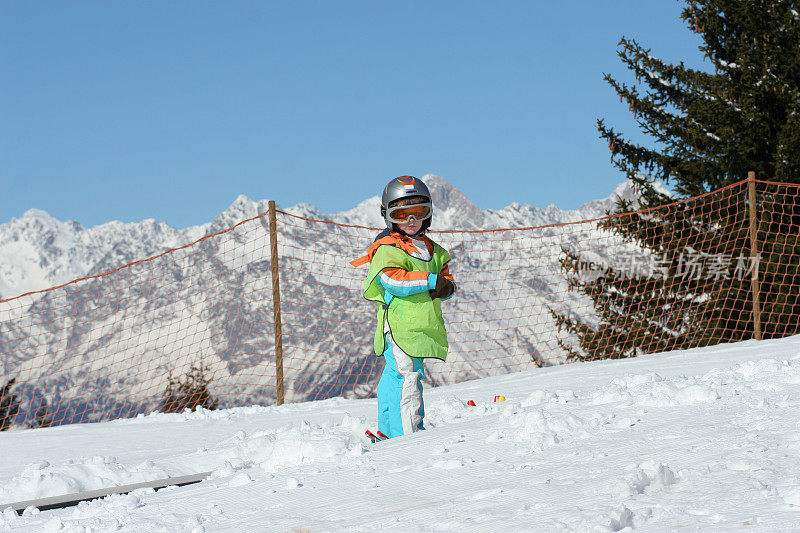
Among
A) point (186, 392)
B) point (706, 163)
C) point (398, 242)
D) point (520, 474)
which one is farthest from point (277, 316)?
point (706, 163)

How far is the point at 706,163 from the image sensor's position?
1142cm

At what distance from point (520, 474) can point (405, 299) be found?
1446 millimetres

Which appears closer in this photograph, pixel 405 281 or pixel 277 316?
pixel 405 281

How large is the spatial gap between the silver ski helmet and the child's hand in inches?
13.4

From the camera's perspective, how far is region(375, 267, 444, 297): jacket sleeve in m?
3.57

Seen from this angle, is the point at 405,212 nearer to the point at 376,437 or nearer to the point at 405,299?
the point at 405,299

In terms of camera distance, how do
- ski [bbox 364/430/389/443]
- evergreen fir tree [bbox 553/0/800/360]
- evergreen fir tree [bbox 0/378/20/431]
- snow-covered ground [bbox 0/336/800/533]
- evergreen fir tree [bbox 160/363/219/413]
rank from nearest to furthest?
snow-covered ground [bbox 0/336/800/533]
ski [bbox 364/430/389/443]
evergreen fir tree [bbox 160/363/219/413]
evergreen fir tree [bbox 0/378/20/431]
evergreen fir tree [bbox 553/0/800/360]

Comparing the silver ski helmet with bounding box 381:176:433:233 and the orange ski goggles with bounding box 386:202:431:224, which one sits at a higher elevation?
the silver ski helmet with bounding box 381:176:433:233

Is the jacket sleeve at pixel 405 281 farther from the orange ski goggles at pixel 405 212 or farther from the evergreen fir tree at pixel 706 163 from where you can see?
the evergreen fir tree at pixel 706 163

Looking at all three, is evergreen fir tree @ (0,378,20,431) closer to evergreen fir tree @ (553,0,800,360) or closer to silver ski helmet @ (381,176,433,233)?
silver ski helmet @ (381,176,433,233)

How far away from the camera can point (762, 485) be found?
1957 mm

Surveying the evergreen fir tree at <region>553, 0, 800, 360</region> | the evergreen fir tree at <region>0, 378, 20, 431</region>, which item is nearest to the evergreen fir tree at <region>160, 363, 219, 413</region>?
the evergreen fir tree at <region>0, 378, 20, 431</region>

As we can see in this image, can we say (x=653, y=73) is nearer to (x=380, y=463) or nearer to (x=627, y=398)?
(x=627, y=398)

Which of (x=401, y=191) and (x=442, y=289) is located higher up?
(x=401, y=191)
